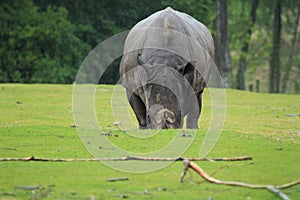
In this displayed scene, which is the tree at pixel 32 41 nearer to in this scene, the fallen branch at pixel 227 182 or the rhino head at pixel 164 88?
the rhino head at pixel 164 88

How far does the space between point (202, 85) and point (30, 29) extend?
95.4 ft

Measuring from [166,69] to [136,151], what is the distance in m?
2.43

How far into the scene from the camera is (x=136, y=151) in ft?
51.1

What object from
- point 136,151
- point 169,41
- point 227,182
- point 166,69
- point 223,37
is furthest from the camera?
point 223,37

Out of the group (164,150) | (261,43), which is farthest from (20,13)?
(164,150)

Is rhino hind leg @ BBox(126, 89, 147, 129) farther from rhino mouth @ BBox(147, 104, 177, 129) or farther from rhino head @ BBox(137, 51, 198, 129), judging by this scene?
rhino mouth @ BBox(147, 104, 177, 129)

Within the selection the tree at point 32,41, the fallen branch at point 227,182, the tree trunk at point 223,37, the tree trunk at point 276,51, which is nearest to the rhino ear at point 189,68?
the fallen branch at point 227,182

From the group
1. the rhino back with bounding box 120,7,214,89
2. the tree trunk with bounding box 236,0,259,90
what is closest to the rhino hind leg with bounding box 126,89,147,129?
the rhino back with bounding box 120,7,214,89

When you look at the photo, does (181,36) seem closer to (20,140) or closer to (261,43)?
(20,140)

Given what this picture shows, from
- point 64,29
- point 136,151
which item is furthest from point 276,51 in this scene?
point 136,151

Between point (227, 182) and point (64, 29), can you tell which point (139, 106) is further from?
point (64, 29)

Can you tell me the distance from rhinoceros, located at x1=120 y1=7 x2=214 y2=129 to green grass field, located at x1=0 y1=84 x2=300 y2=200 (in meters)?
0.63

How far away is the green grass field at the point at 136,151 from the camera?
40.0 feet

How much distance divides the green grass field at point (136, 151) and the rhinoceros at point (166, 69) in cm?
63
